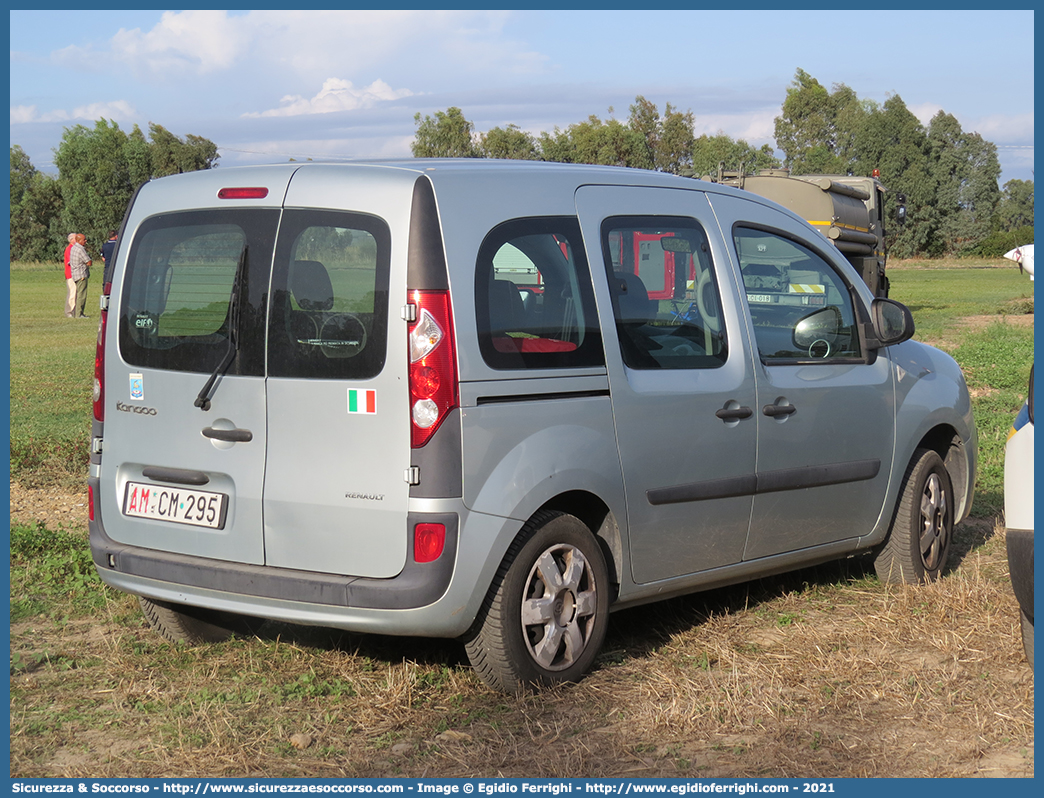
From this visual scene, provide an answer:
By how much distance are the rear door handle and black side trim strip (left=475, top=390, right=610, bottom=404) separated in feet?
2.91

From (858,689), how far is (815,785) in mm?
905

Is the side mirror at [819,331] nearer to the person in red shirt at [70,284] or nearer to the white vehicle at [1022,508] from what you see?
the white vehicle at [1022,508]

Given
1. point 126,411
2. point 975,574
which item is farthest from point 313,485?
point 975,574

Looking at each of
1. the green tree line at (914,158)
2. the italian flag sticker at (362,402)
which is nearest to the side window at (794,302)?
the italian flag sticker at (362,402)

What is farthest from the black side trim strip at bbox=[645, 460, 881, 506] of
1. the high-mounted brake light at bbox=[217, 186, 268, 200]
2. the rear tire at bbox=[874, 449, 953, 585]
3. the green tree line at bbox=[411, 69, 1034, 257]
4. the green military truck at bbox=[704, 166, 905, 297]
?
the green tree line at bbox=[411, 69, 1034, 257]

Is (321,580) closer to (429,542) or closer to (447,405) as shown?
(429,542)

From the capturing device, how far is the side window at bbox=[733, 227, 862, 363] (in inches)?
216

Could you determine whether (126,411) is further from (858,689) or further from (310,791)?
(858,689)

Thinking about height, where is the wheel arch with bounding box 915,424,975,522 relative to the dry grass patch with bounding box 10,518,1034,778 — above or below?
above

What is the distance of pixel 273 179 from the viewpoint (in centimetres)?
452

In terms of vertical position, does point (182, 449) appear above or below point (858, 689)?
above

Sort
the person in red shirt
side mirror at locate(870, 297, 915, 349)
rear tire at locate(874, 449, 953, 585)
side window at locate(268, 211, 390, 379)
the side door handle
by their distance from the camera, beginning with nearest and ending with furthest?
side window at locate(268, 211, 390, 379) < the side door handle < side mirror at locate(870, 297, 915, 349) < rear tire at locate(874, 449, 953, 585) < the person in red shirt

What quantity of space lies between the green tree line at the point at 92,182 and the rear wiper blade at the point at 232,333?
73493mm

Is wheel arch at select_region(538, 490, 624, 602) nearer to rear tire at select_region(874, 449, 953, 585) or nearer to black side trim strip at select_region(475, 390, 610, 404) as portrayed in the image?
black side trim strip at select_region(475, 390, 610, 404)
